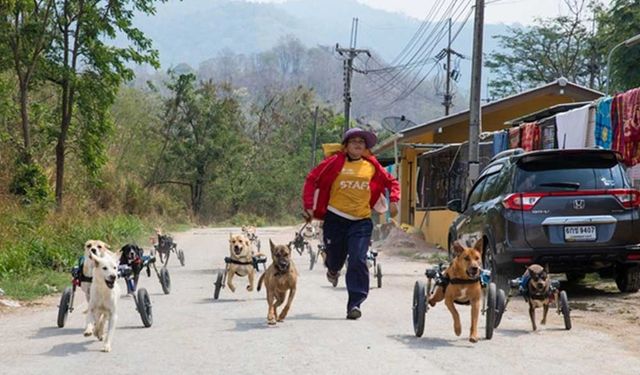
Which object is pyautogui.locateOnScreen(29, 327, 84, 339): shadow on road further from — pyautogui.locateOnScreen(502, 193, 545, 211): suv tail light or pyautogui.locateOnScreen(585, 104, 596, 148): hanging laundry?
pyautogui.locateOnScreen(585, 104, 596, 148): hanging laundry

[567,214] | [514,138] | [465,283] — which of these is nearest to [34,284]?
[567,214]

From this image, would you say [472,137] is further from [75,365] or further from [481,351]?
[75,365]

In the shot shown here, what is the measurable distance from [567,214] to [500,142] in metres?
8.71

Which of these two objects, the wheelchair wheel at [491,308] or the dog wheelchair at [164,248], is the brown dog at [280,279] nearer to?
the wheelchair wheel at [491,308]

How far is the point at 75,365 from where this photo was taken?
7.95m

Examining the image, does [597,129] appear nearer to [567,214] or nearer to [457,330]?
[567,214]

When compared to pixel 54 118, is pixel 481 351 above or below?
below

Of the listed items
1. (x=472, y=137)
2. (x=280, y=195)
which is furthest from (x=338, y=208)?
(x=280, y=195)

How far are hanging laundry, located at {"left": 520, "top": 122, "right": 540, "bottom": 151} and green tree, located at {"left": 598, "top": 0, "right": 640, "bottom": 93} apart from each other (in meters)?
12.3

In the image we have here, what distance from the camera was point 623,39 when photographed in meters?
32.7

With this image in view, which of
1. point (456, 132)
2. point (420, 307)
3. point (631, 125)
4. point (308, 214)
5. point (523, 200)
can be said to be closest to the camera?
point (420, 307)

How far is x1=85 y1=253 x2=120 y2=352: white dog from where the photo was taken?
9.12 metres

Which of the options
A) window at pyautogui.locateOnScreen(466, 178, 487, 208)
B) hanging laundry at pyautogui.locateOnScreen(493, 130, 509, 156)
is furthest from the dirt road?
hanging laundry at pyautogui.locateOnScreen(493, 130, 509, 156)

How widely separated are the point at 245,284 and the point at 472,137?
7.84 meters
